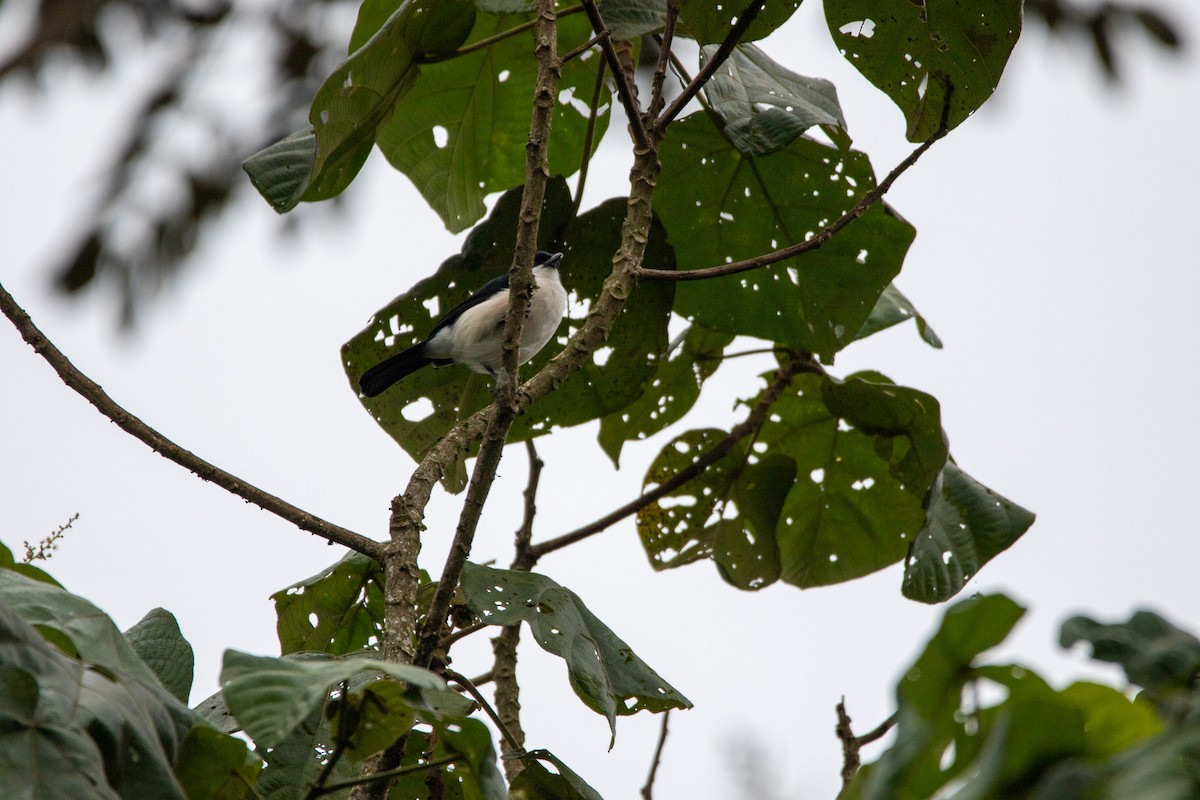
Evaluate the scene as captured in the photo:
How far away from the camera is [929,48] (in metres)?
2.87

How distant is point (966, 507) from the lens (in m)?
3.30

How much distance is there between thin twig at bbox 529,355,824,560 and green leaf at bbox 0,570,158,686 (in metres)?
1.93

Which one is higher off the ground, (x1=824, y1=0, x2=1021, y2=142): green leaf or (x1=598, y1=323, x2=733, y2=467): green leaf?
(x1=824, y1=0, x2=1021, y2=142): green leaf

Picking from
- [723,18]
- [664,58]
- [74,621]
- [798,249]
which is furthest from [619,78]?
[74,621]

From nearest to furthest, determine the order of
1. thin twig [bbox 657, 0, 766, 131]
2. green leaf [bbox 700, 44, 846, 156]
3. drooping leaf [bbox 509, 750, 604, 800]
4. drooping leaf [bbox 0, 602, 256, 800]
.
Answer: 1. drooping leaf [bbox 0, 602, 256, 800]
2. drooping leaf [bbox 509, 750, 604, 800]
3. thin twig [bbox 657, 0, 766, 131]
4. green leaf [bbox 700, 44, 846, 156]

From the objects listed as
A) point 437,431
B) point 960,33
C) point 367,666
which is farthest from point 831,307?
point 367,666

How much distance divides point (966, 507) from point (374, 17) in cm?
235

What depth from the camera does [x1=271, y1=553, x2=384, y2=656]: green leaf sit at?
2920 mm

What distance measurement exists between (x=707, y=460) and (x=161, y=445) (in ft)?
5.94

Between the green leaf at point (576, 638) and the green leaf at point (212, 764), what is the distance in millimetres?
801

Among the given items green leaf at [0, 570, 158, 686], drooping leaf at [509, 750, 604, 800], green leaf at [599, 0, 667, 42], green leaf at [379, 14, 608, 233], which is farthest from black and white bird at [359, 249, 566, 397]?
green leaf at [0, 570, 158, 686]

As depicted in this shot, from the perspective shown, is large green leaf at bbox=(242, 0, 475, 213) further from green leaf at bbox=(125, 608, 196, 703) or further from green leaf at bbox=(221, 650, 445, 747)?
green leaf at bbox=(221, 650, 445, 747)

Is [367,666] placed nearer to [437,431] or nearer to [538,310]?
[437,431]

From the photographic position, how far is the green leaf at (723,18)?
2.72 metres
